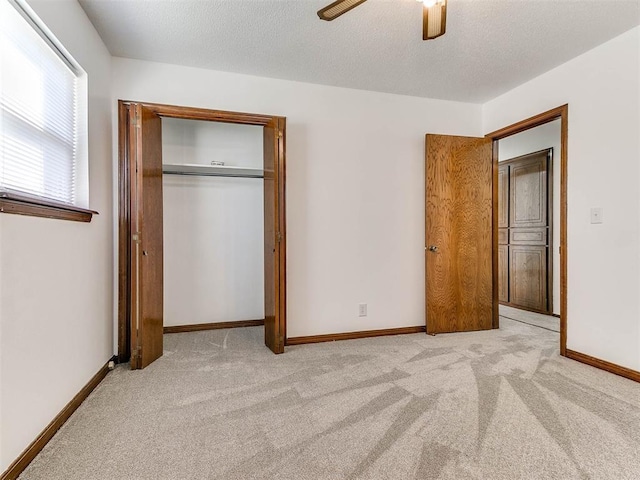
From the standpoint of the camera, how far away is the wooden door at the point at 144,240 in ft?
8.57

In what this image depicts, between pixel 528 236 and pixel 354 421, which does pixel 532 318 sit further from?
pixel 354 421

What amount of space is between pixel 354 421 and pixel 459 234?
2.48 m

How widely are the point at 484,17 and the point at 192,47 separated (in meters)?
2.11

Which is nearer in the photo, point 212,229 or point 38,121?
point 38,121

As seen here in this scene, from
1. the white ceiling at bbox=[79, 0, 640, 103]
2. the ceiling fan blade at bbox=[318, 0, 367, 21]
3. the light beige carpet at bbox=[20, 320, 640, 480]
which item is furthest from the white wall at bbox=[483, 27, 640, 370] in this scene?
the ceiling fan blade at bbox=[318, 0, 367, 21]

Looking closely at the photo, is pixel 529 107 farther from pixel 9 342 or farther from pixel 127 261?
pixel 9 342

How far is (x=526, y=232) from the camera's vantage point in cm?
481

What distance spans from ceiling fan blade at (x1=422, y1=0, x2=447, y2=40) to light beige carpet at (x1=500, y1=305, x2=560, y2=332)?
3329 mm

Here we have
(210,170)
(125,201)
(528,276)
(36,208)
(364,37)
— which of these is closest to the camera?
(36,208)

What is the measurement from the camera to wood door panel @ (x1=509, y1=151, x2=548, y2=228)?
4.57 m

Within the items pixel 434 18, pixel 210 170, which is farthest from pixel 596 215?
pixel 210 170

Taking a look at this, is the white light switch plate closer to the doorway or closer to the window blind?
the doorway

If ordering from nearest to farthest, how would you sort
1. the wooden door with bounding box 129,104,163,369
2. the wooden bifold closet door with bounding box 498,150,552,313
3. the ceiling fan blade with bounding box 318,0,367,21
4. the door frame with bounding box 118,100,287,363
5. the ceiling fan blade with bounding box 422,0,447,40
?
the ceiling fan blade with bounding box 318,0,367,21 < the ceiling fan blade with bounding box 422,0,447,40 < the wooden door with bounding box 129,104,163,369 < the door frame with bounding box 118,100,287,363 < the wooden bifold closet door with bounding box 498,150,552,313

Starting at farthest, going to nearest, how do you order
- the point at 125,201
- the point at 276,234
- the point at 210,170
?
the point at 210,170 → the point at 276,234 → the point at 125,201
